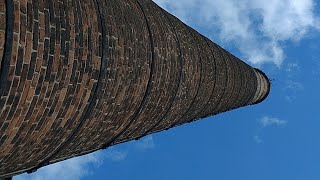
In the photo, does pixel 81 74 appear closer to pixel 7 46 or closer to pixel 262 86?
pixel 7 46

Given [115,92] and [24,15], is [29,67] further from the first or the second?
[115,92]

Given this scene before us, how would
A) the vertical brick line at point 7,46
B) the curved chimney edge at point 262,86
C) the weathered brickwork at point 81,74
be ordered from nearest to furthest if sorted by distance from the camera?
the vertical brick line at point 7,46 → the weathered brickwork at point 81,74 → the curved chimney edge at point 262,86

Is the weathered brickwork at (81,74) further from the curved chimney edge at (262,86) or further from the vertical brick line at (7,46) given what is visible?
the curved chimney edge at (262,86)

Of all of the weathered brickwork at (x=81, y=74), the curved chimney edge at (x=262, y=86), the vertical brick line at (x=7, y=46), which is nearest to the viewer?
the vertical brick line at (x=7, y=46)

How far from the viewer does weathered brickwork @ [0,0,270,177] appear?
177 inches

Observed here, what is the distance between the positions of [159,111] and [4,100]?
4.63m

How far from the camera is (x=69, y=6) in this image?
526 cm

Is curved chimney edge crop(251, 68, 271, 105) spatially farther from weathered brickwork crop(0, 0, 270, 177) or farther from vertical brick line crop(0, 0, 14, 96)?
vertical brick line crop(0, 0, 14, 96)

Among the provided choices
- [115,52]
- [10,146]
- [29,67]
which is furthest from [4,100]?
[115,52]

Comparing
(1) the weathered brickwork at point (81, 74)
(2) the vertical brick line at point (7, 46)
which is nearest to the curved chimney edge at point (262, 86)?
(1) the weathered brickwork at point (81, 74)

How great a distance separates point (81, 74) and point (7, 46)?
53.2 inches

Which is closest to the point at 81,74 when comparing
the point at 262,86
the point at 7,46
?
the point at 7,46

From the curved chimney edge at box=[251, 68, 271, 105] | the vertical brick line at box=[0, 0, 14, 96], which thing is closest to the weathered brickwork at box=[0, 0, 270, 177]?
the vertical brick line at box=[0, 0, 14, 96]

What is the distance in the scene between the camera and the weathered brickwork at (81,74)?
14.8 feet
